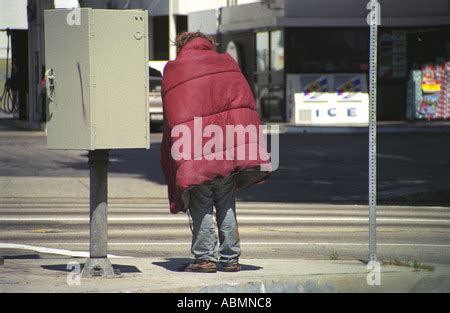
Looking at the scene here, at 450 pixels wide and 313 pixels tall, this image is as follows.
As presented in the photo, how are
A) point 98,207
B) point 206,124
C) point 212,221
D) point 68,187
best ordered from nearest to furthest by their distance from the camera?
point 98,207
point 206,124
point 212,221
point 68,187

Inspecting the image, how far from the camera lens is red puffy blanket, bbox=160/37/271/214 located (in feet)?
30.2

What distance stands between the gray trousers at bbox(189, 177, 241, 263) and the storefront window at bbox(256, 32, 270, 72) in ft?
112

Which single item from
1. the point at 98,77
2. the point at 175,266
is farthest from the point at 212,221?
the point at 98,77

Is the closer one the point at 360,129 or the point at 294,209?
the point at 294,209

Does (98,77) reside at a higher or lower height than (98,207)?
higher

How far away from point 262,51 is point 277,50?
173cm

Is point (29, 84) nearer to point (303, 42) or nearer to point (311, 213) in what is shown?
point (303, 42)

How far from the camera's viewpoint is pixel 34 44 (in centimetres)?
4025

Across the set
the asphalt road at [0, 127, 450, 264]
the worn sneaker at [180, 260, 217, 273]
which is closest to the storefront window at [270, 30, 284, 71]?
the asphalt road at [0, 127, 450, 264]

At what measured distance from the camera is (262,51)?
44.2 m

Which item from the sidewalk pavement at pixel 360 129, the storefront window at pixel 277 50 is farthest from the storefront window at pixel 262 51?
the sidewalk pavement at pixel 360 129

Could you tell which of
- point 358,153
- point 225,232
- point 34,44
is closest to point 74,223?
point 225,232

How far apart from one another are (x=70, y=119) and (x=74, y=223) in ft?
21.4

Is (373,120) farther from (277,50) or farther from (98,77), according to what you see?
(277,50)
